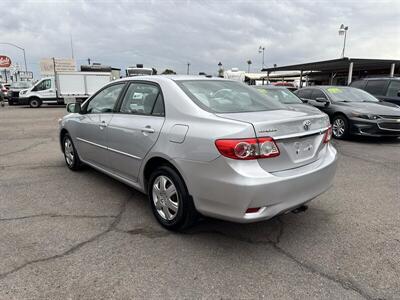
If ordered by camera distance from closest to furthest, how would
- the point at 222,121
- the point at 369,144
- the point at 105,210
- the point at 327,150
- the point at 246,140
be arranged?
1. the point at 246,140
2. the point at 222,121
3. the point at 327,150
4. the point at 105,210
5. the point at 369,144

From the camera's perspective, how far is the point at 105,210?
399 centimetres

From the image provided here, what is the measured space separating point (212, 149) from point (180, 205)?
28.8 inches

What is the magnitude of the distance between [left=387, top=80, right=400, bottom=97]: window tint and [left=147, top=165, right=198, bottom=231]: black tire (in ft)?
32.2

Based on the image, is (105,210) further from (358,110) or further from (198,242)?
(358,110)

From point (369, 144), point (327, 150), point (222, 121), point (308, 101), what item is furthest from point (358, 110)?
point (222, 121)

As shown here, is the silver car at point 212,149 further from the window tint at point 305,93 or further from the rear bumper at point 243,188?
the window tint at point 305,93

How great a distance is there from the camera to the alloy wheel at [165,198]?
3.27 meters

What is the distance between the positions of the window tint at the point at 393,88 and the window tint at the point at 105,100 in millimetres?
9474

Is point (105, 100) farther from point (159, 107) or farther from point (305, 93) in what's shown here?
point (305, 93)

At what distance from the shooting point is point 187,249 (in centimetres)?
307

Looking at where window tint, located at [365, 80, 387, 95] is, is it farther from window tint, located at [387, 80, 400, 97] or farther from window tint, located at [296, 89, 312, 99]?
window tint, located at [296, 89, 312, 99]

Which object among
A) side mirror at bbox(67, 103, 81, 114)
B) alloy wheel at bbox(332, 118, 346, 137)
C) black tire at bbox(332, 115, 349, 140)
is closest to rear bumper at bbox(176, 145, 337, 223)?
side mirror at bbox(67, 103, 81, 114)

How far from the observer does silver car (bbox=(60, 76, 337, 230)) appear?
270 centimetres

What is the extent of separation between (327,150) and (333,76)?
39172 mm
